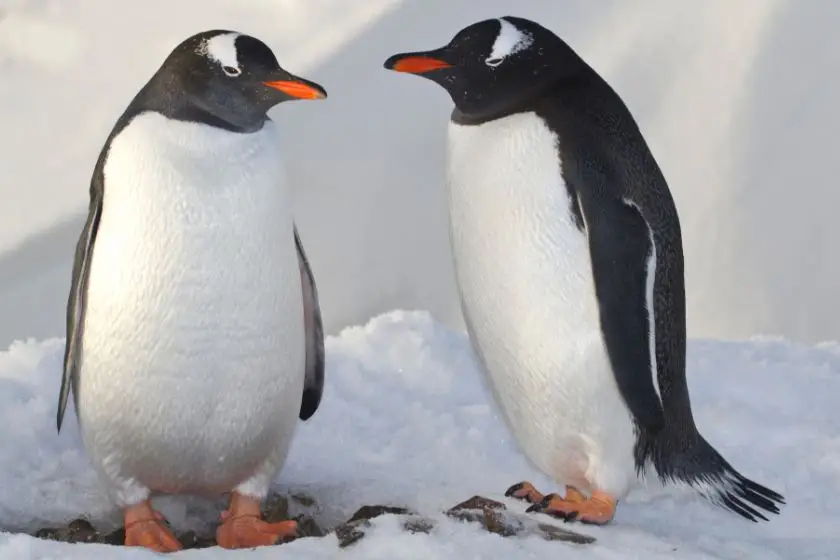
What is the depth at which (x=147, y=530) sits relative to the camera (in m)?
1.64

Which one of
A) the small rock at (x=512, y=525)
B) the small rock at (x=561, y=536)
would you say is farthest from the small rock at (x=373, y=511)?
the small rock at (x=561, y=536)

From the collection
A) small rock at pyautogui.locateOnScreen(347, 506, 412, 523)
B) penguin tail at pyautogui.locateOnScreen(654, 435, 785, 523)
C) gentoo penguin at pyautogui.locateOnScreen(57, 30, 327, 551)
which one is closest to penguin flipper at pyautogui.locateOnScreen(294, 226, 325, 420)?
gentoo penguin at pyautogui.locateOnScreen(57, 30, 327, 551)

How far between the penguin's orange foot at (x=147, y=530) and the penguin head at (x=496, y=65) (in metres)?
0.74

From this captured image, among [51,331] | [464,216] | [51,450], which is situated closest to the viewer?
[464,216]

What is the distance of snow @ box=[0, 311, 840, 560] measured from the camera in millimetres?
1427

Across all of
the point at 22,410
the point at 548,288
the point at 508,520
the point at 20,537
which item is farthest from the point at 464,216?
the point at 22,410

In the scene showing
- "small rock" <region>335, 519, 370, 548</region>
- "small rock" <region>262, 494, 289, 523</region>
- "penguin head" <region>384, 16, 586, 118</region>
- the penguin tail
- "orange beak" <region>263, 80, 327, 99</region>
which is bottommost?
"small rock" <region>335, 519, 370, 548</region>

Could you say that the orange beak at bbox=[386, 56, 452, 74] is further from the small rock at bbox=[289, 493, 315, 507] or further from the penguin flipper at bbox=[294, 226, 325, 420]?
the small rock at bbox=[289, 493, 315, 507]

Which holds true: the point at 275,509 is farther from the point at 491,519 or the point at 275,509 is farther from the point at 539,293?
the point at 539,293

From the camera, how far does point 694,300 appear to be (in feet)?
10.8

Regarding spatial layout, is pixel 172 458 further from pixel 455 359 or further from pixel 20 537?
pixel 455 359

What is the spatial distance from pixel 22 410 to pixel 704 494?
115 centimetres

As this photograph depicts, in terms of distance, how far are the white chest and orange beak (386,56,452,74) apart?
0.69ft

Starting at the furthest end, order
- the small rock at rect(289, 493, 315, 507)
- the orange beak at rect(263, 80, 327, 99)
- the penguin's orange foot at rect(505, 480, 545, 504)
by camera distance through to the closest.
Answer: the small rock at rect(289, 493, 315, 507)
the penguin's orange foot at rect(505, 480, 545, 504)
the orange beak at rect(263, 80, 327, 99)
